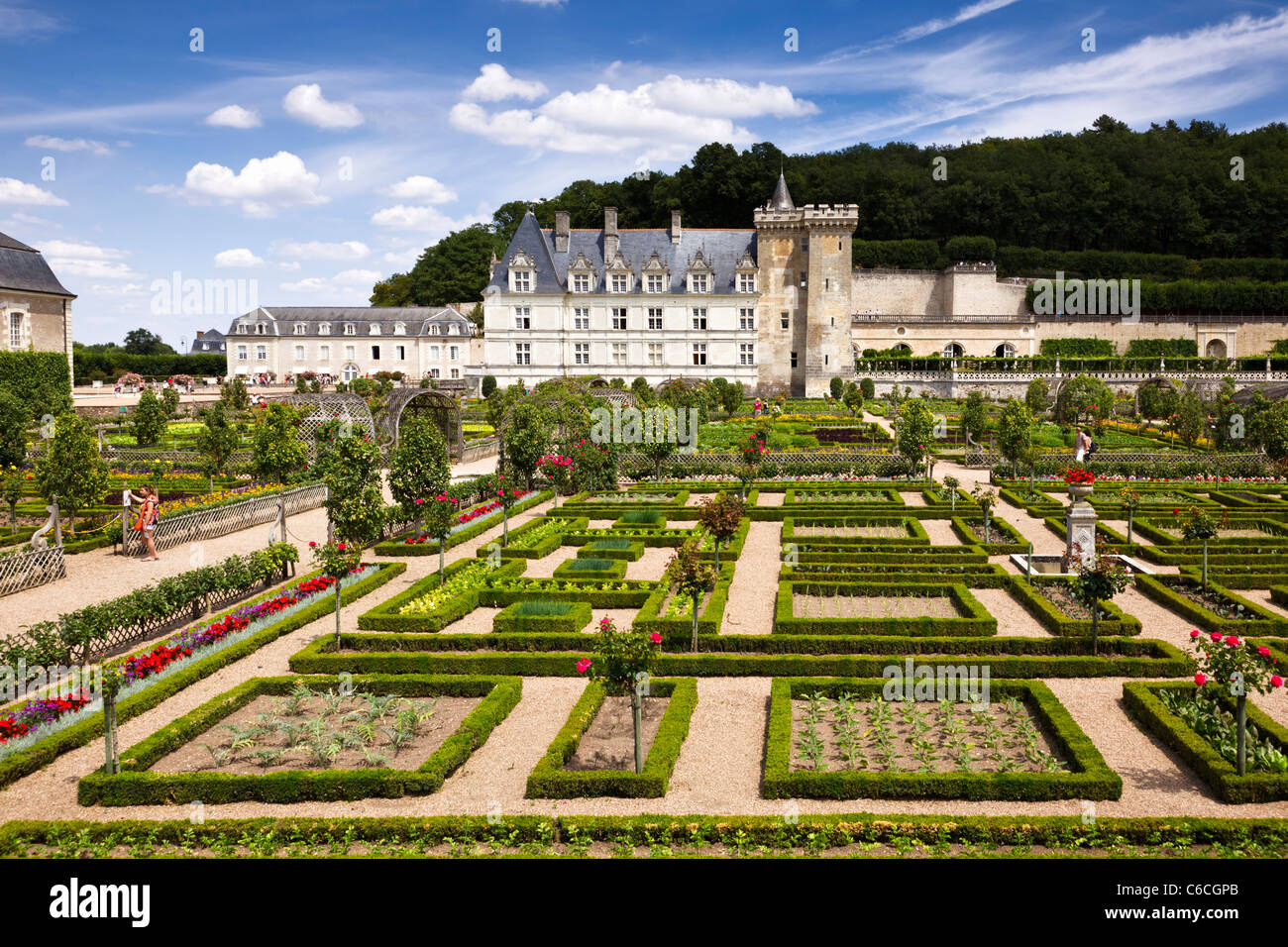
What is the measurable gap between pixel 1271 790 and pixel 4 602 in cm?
2032

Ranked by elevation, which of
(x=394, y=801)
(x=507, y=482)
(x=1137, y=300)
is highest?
(x=1137, y=300)

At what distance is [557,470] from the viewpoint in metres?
29.2

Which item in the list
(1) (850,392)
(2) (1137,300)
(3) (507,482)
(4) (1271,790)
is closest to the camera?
(4) (1271,790)

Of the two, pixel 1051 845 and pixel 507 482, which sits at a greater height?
pixel 507 482

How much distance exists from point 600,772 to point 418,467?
11.2 m

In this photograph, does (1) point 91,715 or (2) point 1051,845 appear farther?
(1) point 91,715

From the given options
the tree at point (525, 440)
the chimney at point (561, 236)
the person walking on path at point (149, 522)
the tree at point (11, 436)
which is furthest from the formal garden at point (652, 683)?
the chimney at point (561, 236)

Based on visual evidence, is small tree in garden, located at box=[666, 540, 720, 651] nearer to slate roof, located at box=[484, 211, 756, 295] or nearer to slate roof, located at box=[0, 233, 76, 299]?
slate roof, located at box=[0, 233, 76, 299]

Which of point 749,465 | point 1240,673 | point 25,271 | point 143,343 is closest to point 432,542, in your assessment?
point 749,465

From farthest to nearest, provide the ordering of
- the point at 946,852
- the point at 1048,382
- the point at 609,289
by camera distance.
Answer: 1. the point at 609,289
2. the point at 1048,382
3. the point at 946,852

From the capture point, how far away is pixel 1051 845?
867 cm

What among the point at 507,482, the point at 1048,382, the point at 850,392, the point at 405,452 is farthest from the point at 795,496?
the point at 1048,382

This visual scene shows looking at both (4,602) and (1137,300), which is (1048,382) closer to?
(1137,300)

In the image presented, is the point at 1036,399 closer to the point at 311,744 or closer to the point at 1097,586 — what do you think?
the point at 1097,586
